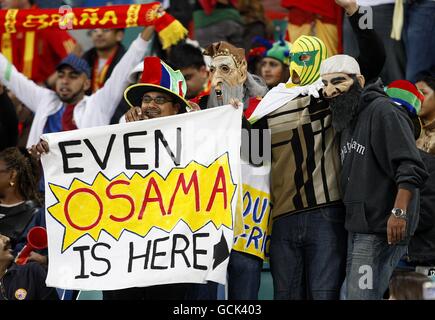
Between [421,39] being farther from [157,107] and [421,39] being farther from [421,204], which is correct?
[157,107]

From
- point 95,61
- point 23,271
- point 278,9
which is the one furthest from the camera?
point 278,9

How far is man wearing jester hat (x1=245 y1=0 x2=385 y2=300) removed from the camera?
25.6 feet

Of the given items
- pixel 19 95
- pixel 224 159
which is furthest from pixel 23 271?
pixel 19 95

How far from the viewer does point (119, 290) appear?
7.77 meters

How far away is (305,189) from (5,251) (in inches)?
80.5

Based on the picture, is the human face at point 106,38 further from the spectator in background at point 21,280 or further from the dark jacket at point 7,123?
the spectator in background at point 21,280

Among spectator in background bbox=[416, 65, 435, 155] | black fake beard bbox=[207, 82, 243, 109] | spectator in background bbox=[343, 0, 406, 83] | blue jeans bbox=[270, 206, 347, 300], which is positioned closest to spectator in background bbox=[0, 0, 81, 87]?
spectator in background bbox=[343, 0, 406, 83]

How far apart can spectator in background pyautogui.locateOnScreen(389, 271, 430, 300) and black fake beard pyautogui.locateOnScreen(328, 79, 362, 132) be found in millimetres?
1322

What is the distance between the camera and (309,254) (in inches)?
309

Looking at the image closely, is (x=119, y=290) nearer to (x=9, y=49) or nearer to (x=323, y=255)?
(x=323, y=255)

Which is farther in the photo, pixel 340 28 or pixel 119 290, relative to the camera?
pixel 340 28

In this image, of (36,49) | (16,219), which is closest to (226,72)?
(16,219)

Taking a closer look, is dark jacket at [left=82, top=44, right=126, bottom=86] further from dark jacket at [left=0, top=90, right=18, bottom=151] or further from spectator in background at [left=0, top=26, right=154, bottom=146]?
dark jacket at [left=0, top=90, right=18, bottom=151]

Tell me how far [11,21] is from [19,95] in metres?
0.67
